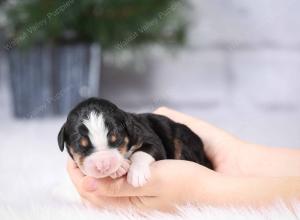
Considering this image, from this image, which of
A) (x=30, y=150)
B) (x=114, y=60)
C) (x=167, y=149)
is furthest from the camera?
(x=114, y=60)

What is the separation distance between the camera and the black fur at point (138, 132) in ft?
3.87

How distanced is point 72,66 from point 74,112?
74.2 inches

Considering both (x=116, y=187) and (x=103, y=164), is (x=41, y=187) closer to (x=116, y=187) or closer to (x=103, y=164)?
(x=116, y=187)

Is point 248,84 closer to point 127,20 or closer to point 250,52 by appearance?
point 250,52

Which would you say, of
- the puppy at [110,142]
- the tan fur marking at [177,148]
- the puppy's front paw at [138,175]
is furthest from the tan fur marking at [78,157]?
the tan fur marking at [177,148]

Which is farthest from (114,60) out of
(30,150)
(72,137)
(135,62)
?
(72,137)

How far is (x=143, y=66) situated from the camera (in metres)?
3.62

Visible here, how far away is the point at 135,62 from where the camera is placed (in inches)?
139

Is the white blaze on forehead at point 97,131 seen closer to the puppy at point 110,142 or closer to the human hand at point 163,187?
the puppy at point 110,142

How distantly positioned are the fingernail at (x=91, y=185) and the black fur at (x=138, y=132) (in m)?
0.09

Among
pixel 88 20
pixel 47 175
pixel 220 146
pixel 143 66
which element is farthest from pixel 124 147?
pixel 143 66

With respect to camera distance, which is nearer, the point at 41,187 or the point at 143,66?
the point at 41,187

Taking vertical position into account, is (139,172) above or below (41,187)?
above

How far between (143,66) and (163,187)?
240 cm
